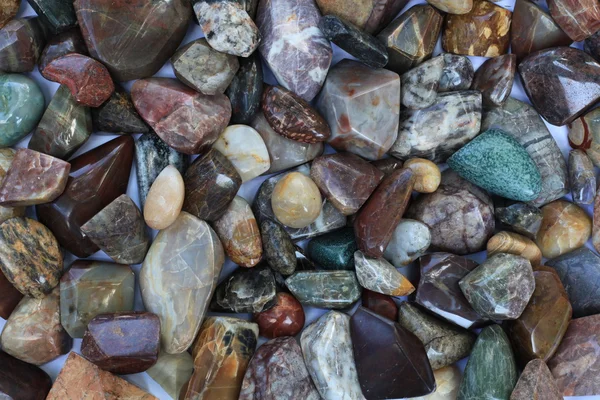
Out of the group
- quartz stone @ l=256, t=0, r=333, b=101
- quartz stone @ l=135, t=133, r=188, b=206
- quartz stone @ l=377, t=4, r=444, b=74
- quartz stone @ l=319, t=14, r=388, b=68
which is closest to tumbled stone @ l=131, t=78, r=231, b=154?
quartz stone @ l=135, t=133, r=188, b=206

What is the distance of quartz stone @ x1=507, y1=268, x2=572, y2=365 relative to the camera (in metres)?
1.12

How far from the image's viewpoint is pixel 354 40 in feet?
3.46

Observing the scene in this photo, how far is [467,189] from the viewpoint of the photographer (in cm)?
→ 117

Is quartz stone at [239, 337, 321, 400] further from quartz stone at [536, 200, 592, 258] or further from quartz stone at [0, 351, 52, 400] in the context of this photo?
quartz stone at [536, 200, 592, 258]

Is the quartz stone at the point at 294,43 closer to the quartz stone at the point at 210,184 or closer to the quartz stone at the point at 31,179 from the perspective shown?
the quartz stone at the point at 210,184

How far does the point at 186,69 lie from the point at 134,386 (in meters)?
0.60

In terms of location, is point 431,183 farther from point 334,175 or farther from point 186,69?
point 186,69

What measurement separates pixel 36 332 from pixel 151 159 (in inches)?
15.1

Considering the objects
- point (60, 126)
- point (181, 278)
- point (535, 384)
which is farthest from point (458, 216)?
point (60, 126)

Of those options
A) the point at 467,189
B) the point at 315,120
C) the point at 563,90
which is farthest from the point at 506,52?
the point at 315,120

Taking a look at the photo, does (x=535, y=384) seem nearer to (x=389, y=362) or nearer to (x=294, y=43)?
(x=389, y=362)

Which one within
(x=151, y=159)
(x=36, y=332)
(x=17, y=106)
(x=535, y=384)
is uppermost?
(x=17, y=106)

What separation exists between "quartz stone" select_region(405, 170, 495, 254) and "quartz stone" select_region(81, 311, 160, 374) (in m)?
0.57

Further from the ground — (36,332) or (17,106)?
(17,106)
